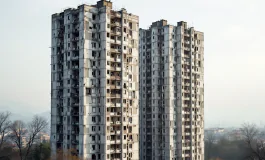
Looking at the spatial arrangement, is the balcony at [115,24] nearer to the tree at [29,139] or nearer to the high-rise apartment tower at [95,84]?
the high-rise apartment tower at [95,84]

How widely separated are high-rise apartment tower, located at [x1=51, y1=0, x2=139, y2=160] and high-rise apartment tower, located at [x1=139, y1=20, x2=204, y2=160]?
61.6ft

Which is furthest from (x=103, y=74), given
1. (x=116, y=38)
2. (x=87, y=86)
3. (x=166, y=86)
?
(x=166, y=86)

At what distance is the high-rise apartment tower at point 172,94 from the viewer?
298 feet

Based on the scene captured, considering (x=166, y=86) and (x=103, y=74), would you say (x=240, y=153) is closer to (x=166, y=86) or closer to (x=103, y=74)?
(x=166, y=86)

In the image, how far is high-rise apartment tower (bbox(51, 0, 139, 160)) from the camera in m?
67.6

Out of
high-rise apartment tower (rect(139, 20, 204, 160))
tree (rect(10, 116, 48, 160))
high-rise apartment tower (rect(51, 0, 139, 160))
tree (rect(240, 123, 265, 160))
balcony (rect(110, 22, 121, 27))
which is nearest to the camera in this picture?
high-rise apartment tower (rect(51, 0, 139, 160))

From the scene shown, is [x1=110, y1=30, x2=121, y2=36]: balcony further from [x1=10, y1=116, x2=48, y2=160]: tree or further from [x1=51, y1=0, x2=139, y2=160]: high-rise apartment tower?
[x1=10, y1=116, x2=48, y2=160]: tree

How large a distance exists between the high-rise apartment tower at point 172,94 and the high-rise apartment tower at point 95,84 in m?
18.8

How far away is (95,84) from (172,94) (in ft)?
97.0

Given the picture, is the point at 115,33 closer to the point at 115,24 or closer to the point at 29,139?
the point at 115,24

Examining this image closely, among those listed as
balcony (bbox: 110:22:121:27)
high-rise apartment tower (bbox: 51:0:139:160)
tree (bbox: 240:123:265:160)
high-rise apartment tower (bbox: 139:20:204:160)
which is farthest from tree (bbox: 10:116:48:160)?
tree (bbox: 240:123:265:160)

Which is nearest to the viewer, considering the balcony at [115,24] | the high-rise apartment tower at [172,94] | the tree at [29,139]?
the balcony at [115,24]

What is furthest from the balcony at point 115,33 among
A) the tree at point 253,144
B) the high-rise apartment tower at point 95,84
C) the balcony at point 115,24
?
the tree at point 253,144

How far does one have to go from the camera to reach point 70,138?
6950cm
